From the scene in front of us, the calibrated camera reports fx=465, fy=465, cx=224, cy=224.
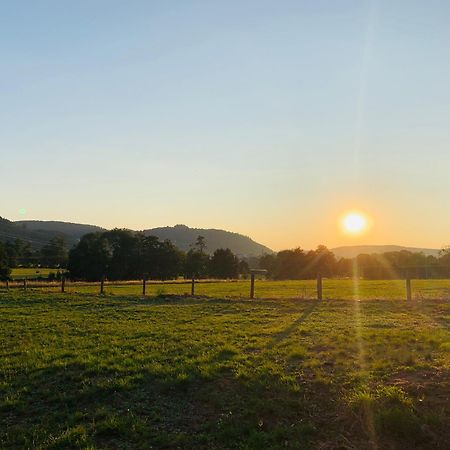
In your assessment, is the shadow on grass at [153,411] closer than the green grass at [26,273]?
Yes

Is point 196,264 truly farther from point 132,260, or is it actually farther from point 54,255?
point 54,255

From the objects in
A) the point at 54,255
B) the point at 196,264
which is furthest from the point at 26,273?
the point at 196,264

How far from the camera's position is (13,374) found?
11250mm

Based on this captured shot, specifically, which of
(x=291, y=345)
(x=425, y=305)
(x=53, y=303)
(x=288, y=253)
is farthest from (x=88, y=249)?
(x=291, y=345)

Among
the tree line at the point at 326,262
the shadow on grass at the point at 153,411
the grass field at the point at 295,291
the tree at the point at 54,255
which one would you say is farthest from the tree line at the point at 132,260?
the shadow on grass at the point at 153,411

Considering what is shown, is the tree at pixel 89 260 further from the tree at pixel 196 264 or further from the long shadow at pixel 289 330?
the long shadow at pixel 289 330

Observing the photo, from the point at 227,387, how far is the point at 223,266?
119 metres

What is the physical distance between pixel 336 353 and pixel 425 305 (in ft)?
49.2

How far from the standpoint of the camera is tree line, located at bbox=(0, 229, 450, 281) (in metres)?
110

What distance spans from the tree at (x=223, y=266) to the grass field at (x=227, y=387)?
110m

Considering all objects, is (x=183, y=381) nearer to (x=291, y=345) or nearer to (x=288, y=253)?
(x=291, y=345)

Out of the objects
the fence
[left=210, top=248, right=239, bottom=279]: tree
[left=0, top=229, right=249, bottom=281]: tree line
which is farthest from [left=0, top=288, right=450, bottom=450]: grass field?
[left=210, top=248, right=239, bottom=279]: tree

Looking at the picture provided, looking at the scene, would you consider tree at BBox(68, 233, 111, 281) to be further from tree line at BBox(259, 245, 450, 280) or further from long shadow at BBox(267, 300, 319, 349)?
long shadow at BBox(267, 300, 319, 349)

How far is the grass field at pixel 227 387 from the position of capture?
766 cm
